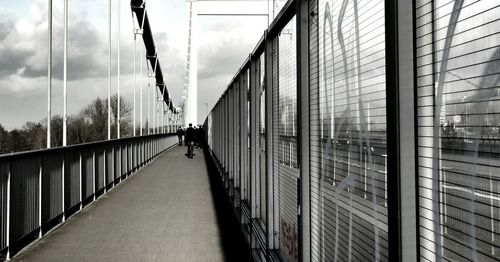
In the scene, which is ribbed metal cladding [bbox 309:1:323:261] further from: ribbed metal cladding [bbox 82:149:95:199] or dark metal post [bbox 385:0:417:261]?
ribbed metal cladding [bbox 82:149:95:199]

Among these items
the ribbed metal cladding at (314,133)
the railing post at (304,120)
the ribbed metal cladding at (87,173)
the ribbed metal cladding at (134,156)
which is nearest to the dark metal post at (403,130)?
the ribbed metal cladding at (314,133)

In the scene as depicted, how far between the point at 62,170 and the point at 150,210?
1684mm

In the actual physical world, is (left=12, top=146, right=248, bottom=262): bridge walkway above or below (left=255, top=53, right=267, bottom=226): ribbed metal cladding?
below

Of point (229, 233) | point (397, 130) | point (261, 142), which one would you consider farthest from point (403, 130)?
point (229, 233)

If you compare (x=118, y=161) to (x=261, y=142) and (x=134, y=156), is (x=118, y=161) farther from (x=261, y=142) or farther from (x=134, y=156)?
(x=261, y=142)

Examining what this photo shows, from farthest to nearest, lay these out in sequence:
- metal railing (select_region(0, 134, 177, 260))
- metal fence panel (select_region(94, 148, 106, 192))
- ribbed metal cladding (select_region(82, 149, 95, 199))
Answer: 1. metal fence panel (select_region(94, 148, 106, 192))
2. ribbed metal cladding (select_region(82, 149, 95, 199))
3. metal railing (select_region(0, 134, 177, 260))

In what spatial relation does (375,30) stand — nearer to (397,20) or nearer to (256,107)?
(397,20)

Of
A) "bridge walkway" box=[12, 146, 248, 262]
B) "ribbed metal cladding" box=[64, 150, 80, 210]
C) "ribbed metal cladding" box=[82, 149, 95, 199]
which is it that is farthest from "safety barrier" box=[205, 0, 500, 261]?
"ribbed metal cladding" box=[82, 149, 95, 199]

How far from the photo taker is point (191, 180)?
13742 millimetres

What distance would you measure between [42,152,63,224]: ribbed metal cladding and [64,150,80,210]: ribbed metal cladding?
266 mm

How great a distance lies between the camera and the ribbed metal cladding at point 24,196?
5.63 m

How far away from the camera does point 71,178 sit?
822 cm

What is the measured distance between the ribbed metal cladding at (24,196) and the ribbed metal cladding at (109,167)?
506cm

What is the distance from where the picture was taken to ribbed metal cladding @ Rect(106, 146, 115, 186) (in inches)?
461
